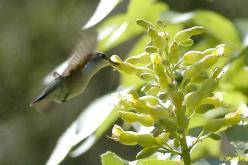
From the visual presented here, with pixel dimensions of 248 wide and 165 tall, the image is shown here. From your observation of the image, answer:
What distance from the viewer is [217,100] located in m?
1.69

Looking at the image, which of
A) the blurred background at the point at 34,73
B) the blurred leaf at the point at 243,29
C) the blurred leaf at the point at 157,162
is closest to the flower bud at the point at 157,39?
the blurred leaf at the point at 157,162

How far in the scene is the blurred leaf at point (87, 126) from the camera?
1.91 metres

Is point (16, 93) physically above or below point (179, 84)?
below

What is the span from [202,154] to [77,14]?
18.9 ft

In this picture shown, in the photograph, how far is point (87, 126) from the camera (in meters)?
1.98

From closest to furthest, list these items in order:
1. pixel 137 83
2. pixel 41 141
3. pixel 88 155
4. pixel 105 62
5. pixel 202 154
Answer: pixel 105 62 → pixel 202 154 → pixel 137 83 → pixel 88 155 → pixel 41 141

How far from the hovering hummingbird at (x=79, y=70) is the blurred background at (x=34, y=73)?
15.3 feet

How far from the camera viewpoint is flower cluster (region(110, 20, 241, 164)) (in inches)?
61.9

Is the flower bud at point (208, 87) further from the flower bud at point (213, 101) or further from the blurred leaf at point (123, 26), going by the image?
the blurred leaf at point (123, 26)

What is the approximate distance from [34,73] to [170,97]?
6.07 metres

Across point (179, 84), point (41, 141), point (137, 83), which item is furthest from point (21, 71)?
point (179, 84)

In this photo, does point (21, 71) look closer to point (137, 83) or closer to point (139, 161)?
point (137, 83)

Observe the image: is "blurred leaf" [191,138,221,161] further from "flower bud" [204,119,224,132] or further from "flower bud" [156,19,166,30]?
"flower bud" [156,19,166,30]

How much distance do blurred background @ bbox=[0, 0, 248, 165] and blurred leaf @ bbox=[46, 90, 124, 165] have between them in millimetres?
4561
